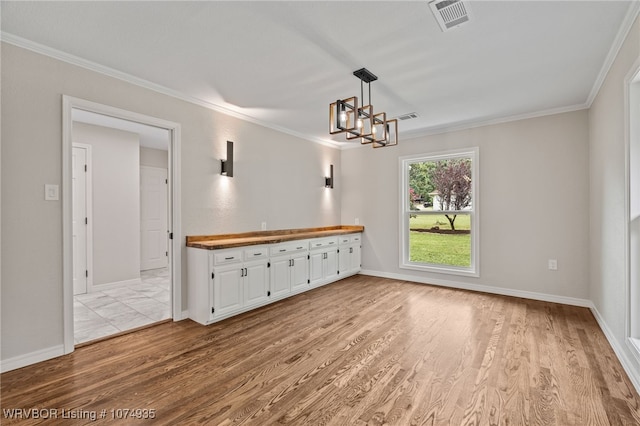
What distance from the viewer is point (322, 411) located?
1.84 m

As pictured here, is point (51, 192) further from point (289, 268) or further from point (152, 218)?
point (152, 218)

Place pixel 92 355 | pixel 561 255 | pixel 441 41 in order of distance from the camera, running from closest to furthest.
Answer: pixel 441 41
pixel 92 355
pixel 561 255

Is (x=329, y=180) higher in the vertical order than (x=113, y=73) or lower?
lower

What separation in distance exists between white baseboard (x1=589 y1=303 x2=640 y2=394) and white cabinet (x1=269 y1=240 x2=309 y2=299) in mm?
3349

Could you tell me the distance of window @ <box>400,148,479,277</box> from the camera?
470 centimetres

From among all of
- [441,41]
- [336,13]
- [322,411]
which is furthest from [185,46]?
[322,411]

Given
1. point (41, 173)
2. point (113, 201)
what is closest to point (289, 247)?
point (41, 173)

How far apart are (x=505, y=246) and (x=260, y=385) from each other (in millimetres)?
3887

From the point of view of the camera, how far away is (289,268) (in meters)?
4.22

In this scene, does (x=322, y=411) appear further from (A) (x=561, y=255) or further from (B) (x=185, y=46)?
(A) (x=561, y=255)

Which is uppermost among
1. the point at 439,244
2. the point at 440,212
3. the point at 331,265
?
the point at 440,212

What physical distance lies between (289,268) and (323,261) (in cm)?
78

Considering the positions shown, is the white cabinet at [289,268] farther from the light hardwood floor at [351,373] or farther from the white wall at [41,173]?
the white wall at [41,173]

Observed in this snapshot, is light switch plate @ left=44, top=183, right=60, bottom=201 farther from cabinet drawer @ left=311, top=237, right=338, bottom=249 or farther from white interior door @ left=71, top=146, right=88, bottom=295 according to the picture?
cabinet drawer @ left=311, top=237, right=338, bottom=249
